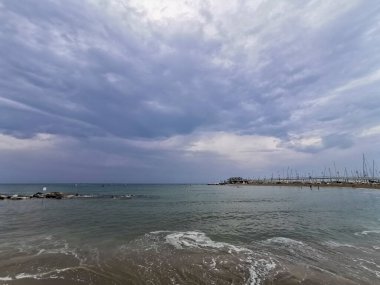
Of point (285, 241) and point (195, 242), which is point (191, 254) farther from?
point (285, 241)

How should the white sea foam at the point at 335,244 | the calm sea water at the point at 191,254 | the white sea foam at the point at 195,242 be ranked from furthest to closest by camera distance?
1. the white sea foam at the point at 335,244
2. the white sea foam at the point at 195,242
3. the calm sea water at the point at 191,254

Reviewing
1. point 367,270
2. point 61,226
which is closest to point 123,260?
point 367,270

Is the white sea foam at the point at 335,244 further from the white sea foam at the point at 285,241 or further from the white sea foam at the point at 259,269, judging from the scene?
the white sea foam at the point at 259,269

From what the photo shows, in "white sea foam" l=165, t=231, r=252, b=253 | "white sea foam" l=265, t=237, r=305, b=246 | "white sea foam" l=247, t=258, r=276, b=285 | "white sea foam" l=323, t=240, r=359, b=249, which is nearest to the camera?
"white sea foam" l=247, t=258, r=276, b=285

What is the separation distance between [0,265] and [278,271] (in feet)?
58.5

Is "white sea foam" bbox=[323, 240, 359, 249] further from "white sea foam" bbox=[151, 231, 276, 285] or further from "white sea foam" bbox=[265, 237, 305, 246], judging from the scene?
"white sea foam" bbox=[151, 231, 276, 285]

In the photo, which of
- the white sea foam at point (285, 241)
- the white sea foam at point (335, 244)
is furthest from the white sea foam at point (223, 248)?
the white sea foam at point (335, 244)

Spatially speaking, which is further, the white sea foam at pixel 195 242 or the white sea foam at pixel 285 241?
the white sea foam at pixel 285 241

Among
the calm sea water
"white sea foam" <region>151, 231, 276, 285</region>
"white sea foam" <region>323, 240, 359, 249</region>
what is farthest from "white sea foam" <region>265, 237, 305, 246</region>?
"white sea foam" <region>151, 231, 276, 285</region>

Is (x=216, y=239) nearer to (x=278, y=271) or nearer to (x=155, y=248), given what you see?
(x=155, y=248)

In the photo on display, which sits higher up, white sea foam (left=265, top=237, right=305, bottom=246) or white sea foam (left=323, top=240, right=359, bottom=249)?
white sea foam (left=265, top=237, right=305, bottom=246)

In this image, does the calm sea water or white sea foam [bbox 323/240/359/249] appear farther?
white sea foam [bbox 323/240/359/249]

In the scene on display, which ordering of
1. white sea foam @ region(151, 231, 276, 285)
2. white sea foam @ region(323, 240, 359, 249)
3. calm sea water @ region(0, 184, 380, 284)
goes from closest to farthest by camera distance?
calm sea water @ region(0, 184, 380, 284) < white sea foam @ region(151, 231, 276, 285) < white sea foam @ region(323, 240, 359, 249)

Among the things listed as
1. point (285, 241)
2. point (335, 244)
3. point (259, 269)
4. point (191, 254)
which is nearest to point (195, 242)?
point (191, 254)
